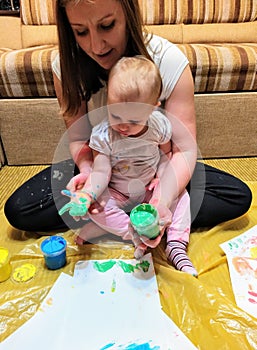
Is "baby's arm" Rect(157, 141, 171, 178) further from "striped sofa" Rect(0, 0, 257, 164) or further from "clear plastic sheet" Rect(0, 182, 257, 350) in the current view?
"striped sofa" Rect(0, 0, 257, 164)

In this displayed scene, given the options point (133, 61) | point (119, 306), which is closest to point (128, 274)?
point (119, 306)

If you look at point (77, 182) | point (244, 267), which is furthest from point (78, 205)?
point (244, 267)

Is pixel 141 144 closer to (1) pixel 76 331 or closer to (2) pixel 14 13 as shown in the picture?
(1) pixel 76 331

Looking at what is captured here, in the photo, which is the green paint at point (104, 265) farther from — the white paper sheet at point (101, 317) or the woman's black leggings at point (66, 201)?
the woman's black leggings at point (66, 201)

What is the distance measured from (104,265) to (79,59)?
547 mm

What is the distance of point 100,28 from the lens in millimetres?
787

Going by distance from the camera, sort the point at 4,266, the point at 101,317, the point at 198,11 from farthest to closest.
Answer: the point at 198,11 < the point at 4,266 < the point at 101,317

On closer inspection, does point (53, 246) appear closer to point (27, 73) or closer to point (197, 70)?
point (27, 73)

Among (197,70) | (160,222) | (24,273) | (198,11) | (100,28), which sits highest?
(100,28)

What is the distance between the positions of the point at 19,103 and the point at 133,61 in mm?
776

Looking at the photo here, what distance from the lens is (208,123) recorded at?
1458mm

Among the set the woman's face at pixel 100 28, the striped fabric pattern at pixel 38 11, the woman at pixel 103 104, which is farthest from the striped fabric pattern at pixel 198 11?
the woman's face at pixel 100 28

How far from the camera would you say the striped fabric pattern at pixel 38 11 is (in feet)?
6.39

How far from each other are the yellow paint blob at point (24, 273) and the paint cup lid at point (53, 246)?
0.07 meters
